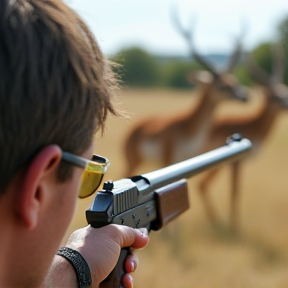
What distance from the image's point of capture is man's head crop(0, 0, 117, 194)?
1.19 meters

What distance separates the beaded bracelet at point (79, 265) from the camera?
1.72m

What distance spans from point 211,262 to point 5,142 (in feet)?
18.0

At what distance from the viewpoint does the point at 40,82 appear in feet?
3.94

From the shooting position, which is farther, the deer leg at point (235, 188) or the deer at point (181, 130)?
the deer at point (181, 130)

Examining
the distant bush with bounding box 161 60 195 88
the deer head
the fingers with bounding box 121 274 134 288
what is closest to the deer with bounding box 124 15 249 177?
the deer head

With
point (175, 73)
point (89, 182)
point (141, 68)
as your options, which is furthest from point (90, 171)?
point (175, 73)

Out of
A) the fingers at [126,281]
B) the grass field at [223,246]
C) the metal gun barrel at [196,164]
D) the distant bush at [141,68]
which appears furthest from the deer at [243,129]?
the distant bush at [141,68]

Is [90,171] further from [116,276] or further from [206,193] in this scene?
[206,193]

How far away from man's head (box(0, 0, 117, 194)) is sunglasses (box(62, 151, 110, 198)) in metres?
0.02

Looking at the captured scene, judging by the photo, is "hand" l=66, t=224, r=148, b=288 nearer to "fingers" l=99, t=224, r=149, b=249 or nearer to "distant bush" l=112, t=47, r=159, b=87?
"fingers" l=99, t=224, r=149, b=249

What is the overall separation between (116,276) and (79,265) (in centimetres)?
28

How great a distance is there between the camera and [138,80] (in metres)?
38.2

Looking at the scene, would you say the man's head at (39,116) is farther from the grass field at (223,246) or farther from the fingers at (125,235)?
the grass field at (223,246)

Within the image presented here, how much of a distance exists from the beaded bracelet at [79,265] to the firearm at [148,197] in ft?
0.39
